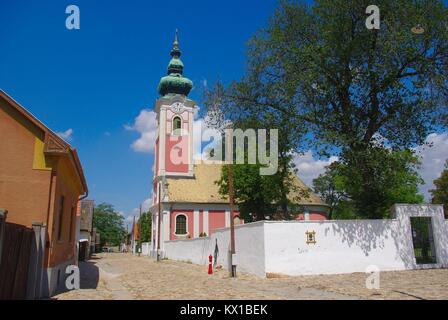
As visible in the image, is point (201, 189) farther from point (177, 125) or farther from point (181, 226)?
point (177, 125)

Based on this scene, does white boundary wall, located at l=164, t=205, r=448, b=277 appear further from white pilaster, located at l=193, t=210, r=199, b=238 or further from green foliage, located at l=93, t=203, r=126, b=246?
green foliage, located at l=93, t=203, r=126, b=246

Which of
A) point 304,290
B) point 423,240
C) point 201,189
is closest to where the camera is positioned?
point 304,290

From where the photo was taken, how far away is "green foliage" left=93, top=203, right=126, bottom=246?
310ft

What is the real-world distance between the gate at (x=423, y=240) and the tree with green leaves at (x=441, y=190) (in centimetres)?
3236

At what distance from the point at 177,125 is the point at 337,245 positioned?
35574 mm

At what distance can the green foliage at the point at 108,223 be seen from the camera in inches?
3720

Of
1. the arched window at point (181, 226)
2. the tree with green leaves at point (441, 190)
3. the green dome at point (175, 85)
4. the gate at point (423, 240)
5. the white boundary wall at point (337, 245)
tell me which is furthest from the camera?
the green dome at point (175, 85)

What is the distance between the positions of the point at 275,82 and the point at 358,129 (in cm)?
484

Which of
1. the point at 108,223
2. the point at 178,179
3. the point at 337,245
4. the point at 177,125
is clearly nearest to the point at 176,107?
the point at 177,125

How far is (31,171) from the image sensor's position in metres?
11.5

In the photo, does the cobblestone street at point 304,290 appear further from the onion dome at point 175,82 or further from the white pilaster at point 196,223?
the onion dome at point 175,82

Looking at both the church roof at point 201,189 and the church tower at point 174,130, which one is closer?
the church roof at point 201,189

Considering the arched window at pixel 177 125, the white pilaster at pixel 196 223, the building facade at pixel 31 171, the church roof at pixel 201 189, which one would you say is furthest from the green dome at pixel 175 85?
the building facade at pixel 31 171
